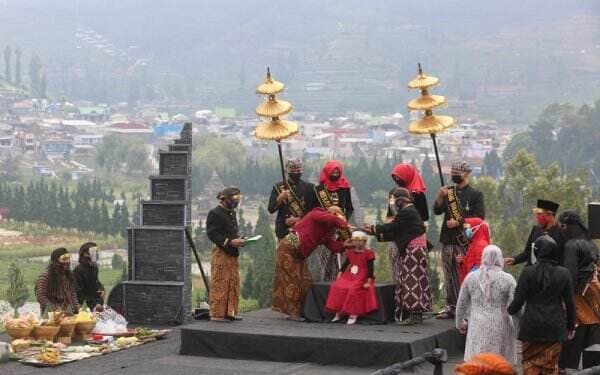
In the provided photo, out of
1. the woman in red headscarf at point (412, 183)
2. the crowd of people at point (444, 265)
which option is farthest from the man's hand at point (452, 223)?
the woman in red headscarf at point (412, 183)

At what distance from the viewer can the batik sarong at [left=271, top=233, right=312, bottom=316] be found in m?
10.9

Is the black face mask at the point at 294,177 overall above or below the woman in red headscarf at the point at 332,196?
above

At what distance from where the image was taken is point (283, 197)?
453 inches

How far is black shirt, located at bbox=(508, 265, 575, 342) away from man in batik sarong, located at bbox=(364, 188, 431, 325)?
2141 millimetres

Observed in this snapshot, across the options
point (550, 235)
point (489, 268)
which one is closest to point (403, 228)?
point (550, 235)

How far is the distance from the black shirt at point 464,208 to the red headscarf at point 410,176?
0.22 meters

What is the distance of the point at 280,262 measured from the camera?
11.0m

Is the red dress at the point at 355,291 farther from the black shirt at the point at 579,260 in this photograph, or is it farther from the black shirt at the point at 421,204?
the black shirt at the point at 579,260

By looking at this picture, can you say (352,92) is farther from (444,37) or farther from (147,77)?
(147,77)

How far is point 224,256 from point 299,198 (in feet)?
2.99

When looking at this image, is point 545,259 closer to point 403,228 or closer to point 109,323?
point 403,228

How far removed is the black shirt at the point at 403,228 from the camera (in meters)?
10.3

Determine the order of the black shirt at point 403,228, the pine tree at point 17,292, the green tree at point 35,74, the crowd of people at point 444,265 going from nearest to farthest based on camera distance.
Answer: the crowd of people at point 444,265 < the black shirt at point 403,228 < the pine tree at point 17,292 < the green tree at point 35,74

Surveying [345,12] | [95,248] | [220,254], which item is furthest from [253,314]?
[345,12]
